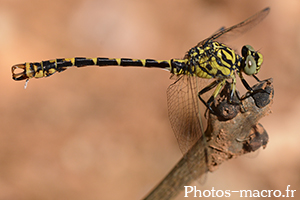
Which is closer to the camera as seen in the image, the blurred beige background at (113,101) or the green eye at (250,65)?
the green eye at (250,65)

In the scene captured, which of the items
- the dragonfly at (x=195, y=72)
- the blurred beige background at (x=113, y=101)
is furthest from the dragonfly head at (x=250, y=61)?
the blurred beige background at (x=113, y=101)

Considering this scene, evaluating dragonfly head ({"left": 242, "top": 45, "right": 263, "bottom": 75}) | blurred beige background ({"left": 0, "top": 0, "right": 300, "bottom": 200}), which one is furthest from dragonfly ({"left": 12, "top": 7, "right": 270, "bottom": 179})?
blurred beige background ({"left": 0, "top": 0, "right": 300, "bottom": 200})

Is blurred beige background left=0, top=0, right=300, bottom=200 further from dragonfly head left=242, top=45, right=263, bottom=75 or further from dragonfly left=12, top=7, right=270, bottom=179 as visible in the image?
dragonfly head left=242, top=45, right=263, bottom=75

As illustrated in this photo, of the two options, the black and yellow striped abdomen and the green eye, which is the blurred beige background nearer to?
the black and yellow striped abdomen

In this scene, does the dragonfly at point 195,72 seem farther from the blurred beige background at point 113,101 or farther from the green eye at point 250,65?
the blurred beige background at point 113,101

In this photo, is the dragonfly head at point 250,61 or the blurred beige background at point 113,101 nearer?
the dragonfly head at point 250,61

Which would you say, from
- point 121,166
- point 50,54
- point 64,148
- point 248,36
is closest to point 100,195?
point 121,166

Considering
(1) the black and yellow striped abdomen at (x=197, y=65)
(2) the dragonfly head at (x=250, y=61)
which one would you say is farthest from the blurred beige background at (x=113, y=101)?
(2) the dragonfly head at (x=250, y=61)

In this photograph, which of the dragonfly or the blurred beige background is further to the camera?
the blurred beige background

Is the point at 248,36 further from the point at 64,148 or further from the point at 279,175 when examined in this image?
the point at 64,148
